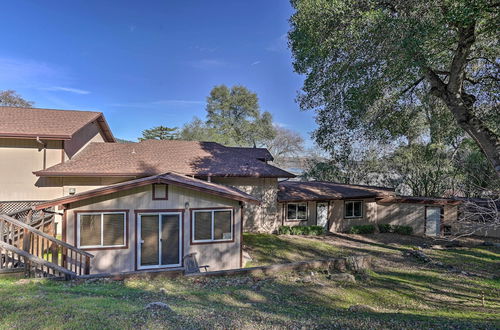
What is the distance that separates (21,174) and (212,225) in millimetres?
10124

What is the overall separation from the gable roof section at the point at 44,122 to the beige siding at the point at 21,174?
553 millimetres

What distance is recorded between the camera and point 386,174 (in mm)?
24969

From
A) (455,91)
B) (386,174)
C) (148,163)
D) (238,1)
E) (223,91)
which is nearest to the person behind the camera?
(455,91)

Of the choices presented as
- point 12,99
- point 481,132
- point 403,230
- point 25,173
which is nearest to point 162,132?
point 12,99

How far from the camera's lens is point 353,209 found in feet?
60.3

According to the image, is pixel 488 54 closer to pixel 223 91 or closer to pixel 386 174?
pixel 386 174

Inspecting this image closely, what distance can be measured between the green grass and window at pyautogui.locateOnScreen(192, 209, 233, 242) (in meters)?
2.14

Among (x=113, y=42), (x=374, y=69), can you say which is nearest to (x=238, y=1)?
(x=113, y=42)

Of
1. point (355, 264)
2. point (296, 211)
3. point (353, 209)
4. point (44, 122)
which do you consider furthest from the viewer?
point (353, 209)

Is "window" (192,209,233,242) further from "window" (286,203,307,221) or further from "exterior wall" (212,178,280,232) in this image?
"window" (286,203,307,221)

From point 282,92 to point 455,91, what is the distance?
25119mm

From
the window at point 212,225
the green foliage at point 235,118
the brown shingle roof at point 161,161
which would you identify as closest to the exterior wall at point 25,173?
the brown shingle roof at point 161,161

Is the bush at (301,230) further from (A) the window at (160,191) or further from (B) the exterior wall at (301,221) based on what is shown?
(A) the window at (160,191)

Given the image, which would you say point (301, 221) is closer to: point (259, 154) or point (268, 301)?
point (259, 154)
